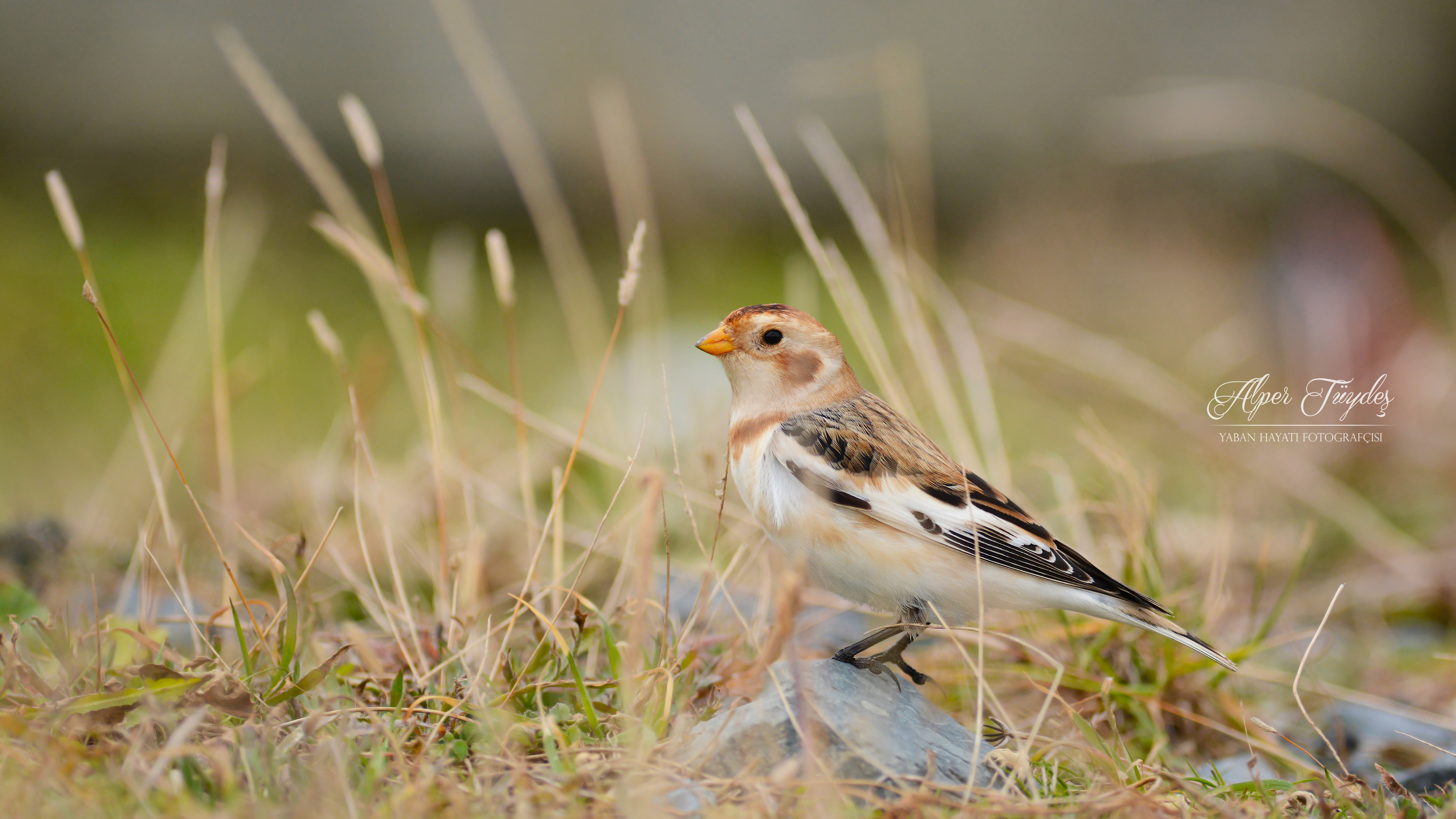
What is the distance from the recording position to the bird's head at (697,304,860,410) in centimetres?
235

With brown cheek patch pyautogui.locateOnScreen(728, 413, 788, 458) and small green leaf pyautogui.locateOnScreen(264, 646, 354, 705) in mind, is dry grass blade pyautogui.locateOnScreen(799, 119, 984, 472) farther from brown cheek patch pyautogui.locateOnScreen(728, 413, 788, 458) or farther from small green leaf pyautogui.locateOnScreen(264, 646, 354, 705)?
small green leaf pyautogui.locateOnScreen(264, 646, 354, 705)

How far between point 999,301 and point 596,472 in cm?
187

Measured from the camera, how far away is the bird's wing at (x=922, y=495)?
204cm

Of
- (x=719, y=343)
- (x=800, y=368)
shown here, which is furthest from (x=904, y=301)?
(x=719, y=343)

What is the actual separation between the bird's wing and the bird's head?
11 cm

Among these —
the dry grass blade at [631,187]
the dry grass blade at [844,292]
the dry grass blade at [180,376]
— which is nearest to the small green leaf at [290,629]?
the dry grass blade at [180,376]

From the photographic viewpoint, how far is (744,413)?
94.0 inches

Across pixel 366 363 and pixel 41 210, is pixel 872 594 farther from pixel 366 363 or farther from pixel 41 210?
pixel 41 210

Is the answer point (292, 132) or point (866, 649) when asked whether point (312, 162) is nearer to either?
point (292, 132)

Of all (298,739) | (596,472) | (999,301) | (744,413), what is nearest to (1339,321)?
(999,301)

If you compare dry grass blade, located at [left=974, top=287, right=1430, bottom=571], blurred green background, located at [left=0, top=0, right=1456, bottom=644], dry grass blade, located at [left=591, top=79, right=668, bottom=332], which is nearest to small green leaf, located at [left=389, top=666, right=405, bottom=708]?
dry grass blade, located at [left=591, top=79, right=668, bottom=332]

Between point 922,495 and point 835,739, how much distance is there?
1.80ft

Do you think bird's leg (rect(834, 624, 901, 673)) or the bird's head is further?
the bird's head

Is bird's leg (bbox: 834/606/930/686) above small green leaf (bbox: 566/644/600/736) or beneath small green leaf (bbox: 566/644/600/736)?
beneath
